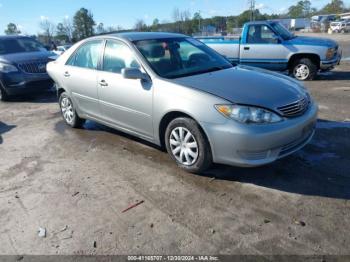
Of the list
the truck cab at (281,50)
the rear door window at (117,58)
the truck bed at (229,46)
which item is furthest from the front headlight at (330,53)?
the rear door window at (117,58)

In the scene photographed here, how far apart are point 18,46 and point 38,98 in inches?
71.2

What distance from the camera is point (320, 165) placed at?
4207 mm

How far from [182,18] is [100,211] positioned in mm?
57239

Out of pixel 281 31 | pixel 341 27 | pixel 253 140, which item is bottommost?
pixel 253 140

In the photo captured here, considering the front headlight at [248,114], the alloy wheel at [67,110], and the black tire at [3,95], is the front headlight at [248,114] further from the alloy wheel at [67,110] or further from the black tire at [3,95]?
the black tire at [3,95]

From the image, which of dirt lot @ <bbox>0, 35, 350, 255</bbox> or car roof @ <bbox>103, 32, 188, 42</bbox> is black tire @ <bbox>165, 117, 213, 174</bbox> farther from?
car roof @ <bbox>103, 32, 188, 42</bbox>

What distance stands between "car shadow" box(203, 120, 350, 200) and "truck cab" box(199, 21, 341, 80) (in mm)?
5530

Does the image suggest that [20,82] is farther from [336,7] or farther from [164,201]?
[336,7]

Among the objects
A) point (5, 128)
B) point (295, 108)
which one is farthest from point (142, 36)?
point (5, 128)

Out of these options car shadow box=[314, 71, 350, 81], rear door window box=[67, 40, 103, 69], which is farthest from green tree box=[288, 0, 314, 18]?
rear door window box=[67, 40, 103, 69]

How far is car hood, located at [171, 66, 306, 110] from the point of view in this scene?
3705mm

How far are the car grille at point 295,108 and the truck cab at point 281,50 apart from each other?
6022 millimetres

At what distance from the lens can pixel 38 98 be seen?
9.62 metres

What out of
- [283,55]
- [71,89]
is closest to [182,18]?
[283,55]
